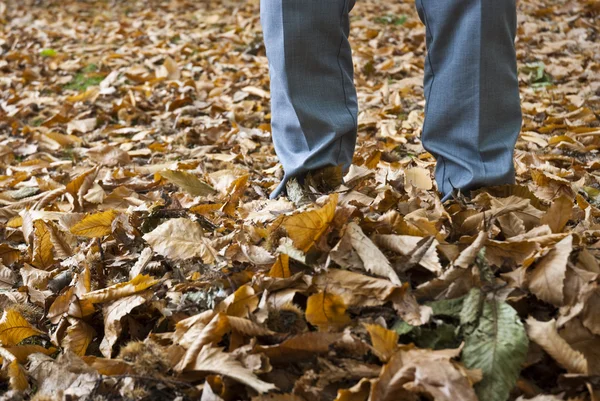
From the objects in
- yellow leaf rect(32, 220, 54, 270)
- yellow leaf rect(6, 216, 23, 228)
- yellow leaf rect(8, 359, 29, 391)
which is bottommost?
yellow leaf rect(6, 216, 23, 228)

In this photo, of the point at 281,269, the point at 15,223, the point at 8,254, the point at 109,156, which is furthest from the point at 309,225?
the point at 109,156

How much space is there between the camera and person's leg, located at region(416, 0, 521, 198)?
1.54m

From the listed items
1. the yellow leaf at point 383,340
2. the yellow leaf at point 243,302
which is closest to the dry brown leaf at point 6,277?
the yellow leaf at point 243,302

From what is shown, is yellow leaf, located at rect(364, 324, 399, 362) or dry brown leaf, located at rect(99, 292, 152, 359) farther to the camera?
dry brown leaf, located at rect(99, 292, 152, 359)

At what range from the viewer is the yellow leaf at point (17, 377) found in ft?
3.97

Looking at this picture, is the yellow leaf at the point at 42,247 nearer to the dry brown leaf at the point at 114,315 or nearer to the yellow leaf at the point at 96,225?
the yellow leaf at the point at 96,225

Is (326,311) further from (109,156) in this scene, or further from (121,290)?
(109,156)

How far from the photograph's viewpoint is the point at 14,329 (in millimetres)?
1364

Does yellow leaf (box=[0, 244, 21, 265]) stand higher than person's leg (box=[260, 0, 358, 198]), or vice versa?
person's leg (box=[260, 0, 358, 198])

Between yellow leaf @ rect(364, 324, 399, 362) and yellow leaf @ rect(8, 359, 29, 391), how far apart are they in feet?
2.27

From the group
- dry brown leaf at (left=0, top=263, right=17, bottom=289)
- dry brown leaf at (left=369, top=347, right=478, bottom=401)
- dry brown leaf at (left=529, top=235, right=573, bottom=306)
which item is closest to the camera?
dry brown leaf at (left=369, top=347, right=478, bottom=401)

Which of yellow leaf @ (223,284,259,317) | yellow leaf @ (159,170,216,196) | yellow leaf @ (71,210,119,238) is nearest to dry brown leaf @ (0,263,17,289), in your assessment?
yellow leaf @ (71,210,119,238)

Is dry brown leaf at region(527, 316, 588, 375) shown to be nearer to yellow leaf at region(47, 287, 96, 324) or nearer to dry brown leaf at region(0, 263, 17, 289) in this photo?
yellow leaf at region(47, 287, 96, 324)

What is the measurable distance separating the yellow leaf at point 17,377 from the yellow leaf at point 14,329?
0.12 metres
